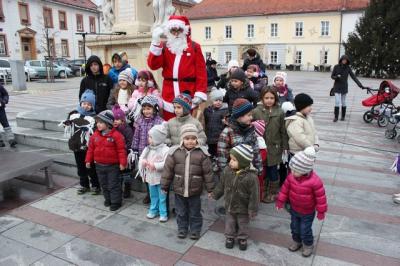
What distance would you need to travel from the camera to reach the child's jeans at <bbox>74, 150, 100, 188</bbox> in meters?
4.84

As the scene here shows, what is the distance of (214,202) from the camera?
15.1ft

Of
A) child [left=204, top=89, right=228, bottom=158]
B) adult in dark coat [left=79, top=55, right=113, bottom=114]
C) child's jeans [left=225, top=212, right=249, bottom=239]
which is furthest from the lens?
adult in dark coat [left=79, top=55, right=113, bottom=114]

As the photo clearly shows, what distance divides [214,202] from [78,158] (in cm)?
199

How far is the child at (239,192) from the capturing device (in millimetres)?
3320

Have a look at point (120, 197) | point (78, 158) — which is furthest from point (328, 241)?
point (78, 158)

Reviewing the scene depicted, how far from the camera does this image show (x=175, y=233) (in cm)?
384

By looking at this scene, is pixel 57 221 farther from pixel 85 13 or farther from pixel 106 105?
pixel 85 13

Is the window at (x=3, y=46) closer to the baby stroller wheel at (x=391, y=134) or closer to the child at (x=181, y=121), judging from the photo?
the baby stroller wheel at (x=391, y=134)

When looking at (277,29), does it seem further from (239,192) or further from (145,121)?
(239,192)

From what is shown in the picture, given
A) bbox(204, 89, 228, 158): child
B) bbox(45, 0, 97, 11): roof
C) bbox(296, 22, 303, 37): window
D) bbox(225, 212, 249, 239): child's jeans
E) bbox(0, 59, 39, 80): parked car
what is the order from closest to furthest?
bbox(225, 212, 249, 239): child's jeans, bbox(204, 89, 228, 158): child, bbox(0, 59, 39, 80): parked car, bbox(296, 22, 303, 37): window, bbox(45, 0, 97, 11): roof

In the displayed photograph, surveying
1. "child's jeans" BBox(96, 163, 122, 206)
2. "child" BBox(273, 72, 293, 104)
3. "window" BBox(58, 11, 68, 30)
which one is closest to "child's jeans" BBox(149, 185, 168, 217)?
"child's jeans" BBox(96, 163, 122, 206)

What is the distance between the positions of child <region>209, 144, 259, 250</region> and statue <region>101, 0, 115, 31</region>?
17.4 feet

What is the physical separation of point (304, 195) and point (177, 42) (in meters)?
2.41

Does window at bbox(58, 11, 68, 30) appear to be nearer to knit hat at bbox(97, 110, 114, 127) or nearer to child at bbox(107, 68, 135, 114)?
child at bbox(107, 68, 135, 114)
